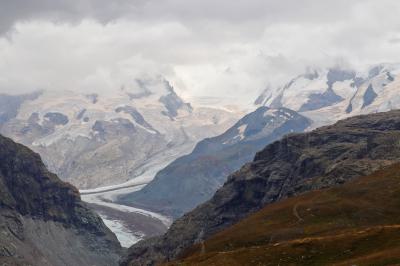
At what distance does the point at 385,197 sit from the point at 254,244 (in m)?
30.5

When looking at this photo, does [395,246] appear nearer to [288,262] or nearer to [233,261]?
[288,262]

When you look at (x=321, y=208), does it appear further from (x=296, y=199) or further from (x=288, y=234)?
(x=296, y=199)

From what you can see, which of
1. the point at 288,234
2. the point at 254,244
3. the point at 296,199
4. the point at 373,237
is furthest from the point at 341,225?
the point at 296,199

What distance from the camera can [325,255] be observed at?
109 meters

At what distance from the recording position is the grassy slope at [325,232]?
108m

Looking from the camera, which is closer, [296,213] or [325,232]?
[325,232]

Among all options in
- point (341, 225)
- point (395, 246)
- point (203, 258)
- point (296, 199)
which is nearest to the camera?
point (395, 246)

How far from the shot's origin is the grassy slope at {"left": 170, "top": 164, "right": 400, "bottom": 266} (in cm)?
10844

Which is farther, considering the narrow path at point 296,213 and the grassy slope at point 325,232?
the narrow path at point 296,213

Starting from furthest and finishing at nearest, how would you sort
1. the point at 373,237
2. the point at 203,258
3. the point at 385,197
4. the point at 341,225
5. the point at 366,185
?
the point at 366,185, the point at 385,197, the point at 341,225, the point at 203,258, the point at 373,237

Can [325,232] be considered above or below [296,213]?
above

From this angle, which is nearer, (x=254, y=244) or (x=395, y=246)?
(x=395, y=246)

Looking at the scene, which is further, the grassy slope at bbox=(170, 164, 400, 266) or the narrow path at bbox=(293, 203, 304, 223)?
the narrow path at bbox=(293, 203, 304, 223)

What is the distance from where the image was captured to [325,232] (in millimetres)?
138000
